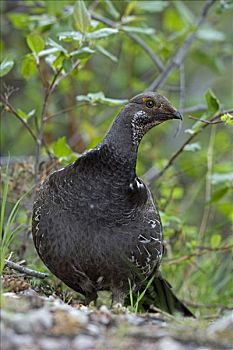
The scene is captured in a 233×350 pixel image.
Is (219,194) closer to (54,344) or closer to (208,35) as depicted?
(208,35)

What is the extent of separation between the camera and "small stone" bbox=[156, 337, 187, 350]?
128 inches

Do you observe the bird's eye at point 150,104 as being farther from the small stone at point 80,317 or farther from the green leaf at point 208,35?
the green leaf at point 208,35

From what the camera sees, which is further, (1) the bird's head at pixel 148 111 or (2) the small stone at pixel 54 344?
(1) the bird's head at pixel 148 111

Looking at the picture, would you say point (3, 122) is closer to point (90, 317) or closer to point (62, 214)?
point (62, 214)

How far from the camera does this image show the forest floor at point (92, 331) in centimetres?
318

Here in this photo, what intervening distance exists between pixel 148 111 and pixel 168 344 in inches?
96.0

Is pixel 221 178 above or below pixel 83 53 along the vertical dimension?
below

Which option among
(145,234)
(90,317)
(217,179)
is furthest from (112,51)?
(90,317)

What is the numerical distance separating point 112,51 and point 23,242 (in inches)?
194

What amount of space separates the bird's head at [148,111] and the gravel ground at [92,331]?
1.99 metres

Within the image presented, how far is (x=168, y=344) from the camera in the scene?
3.28m

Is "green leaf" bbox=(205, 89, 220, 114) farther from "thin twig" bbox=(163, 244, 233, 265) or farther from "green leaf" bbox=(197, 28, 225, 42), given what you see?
"green leaf" bbox=(197, 28, 225, 42)

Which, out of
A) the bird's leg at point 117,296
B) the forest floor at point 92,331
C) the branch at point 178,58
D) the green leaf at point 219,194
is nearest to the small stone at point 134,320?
the forest floor at point 92,331

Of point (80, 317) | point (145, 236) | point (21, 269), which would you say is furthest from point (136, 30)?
point (80, 317)
